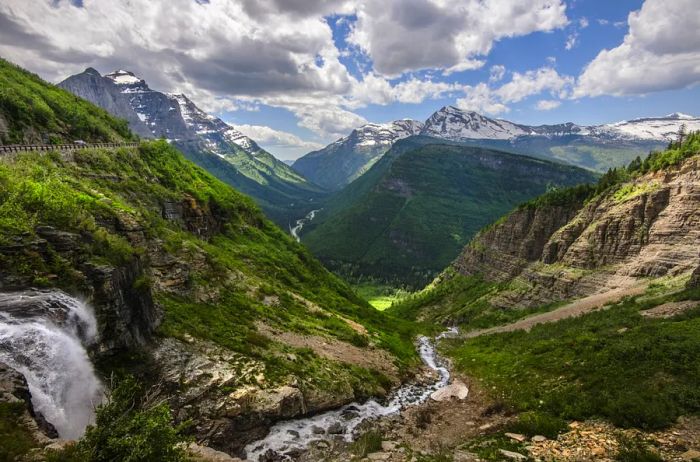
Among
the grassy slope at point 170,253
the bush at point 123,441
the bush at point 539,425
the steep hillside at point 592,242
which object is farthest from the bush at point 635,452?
the steep hillside at point 592,242

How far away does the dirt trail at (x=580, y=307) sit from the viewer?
71.9 m

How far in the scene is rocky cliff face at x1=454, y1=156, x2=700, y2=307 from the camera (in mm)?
76688

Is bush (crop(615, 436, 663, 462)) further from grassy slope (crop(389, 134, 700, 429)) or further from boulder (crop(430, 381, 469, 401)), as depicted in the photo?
boulder (crop(430, 381, 469, 401))

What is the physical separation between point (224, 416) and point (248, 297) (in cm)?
2743

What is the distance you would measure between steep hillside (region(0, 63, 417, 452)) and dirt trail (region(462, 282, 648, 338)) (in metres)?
27.8

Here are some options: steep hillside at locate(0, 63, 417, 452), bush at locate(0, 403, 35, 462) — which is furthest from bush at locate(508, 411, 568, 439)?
bush at locate(0, 403, 35, 462)

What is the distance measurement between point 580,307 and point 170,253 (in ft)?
240

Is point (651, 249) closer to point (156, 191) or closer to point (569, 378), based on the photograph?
point (569, 378)

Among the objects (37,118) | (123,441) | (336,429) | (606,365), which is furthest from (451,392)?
(37,118)

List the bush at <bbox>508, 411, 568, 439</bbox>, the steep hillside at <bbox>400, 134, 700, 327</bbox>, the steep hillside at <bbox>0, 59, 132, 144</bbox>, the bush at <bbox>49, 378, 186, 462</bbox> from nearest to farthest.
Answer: the bush at <bbox>49, 378, 186, 462</bbox>, the bush at <bbox>508, 411, 568, 439</bbox>, the steep hillside at <bbox>0, 59, 132, 144</bbox>, the steep hillside at <bbox>400, 134, 700, 327</bbox>

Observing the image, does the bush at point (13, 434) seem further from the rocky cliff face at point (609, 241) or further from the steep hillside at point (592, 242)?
the steep hillside at point (592, 242)

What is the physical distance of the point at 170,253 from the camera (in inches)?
1962

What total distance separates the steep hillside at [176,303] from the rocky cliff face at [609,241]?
48.0 m

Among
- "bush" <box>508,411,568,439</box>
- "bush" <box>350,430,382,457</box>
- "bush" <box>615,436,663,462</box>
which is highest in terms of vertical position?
"bush" <box>615,436,663,462</box>
